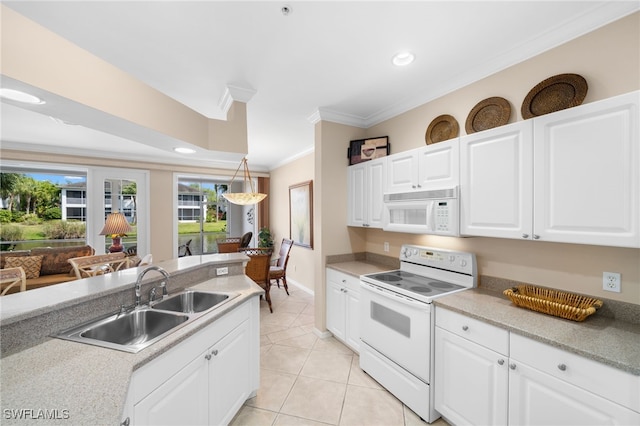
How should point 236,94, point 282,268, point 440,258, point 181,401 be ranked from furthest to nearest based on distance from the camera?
point 282,268
point 236,94
point 440,258
point 181,401

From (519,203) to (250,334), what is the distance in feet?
6.93

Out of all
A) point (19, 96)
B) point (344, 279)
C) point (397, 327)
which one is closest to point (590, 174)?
point (397, 327)

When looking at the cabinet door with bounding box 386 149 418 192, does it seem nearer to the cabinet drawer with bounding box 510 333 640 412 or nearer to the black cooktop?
the black cooktop

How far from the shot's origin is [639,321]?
140 centimetres

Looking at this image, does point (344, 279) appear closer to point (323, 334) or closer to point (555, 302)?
point (323, 334)

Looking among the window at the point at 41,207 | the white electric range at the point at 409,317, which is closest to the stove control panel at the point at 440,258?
the white electric range at the point at 409,317

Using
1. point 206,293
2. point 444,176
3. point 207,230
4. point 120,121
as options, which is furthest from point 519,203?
point 207,230

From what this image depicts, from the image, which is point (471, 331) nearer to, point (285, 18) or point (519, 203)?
point (519, 203)

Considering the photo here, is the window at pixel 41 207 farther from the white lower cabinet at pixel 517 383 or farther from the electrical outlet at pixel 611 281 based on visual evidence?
the electrical outlet at pixel 611 281

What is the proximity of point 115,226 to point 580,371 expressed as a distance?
541cm

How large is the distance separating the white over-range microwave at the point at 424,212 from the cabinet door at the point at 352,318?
77 centimetres

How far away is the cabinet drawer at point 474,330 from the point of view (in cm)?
147

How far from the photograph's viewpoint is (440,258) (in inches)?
90.0

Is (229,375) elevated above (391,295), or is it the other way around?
(391,295)
